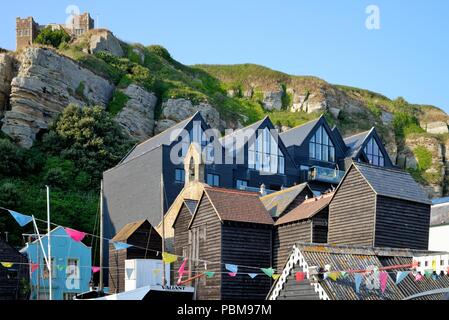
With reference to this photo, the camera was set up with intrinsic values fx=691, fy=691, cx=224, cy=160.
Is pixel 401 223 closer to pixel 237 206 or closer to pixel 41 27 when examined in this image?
pixel 237 206

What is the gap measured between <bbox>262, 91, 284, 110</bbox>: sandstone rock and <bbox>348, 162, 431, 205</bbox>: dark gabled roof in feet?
202

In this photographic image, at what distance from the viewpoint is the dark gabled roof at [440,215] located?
42.4 meters

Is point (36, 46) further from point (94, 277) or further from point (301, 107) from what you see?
point (301, 107)

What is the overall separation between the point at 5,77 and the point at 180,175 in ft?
84.1

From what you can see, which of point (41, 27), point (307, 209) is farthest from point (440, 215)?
point (41, 27)

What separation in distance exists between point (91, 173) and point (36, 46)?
51.5 ft

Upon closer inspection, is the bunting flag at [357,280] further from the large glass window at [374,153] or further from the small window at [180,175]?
the large glass window at [374,153]

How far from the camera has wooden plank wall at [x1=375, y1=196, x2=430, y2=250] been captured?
29438 millimetres

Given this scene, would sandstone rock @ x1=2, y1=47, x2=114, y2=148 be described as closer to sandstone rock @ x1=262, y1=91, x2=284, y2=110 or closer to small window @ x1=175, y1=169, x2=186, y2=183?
small window @ x1=175, y1=169, x2=186, y2=183

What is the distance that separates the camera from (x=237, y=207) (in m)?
33.3

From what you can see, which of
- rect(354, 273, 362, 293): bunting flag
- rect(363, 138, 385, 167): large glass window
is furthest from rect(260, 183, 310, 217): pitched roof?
rect(363, 138, 385, 167): large glass window

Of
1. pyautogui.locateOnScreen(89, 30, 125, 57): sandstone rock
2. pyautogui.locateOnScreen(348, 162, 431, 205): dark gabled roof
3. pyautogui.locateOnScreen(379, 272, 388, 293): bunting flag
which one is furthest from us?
pyautogui.locateOnScreen(89, 30, 125, 57): sandstone rock

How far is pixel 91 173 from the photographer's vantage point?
6081 centimetres
